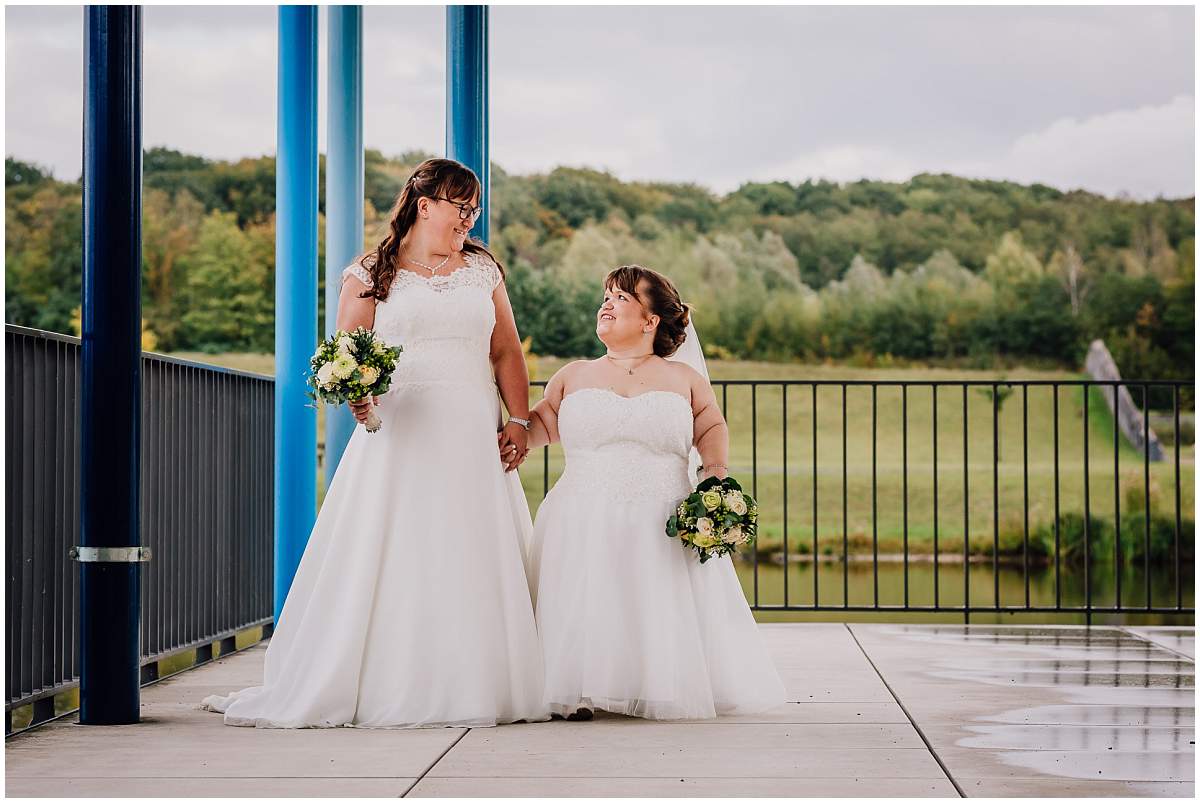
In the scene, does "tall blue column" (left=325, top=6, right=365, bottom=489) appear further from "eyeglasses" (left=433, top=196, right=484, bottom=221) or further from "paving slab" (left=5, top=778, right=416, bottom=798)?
"paving slab" (left=5, top=778, right=416, bottom=798)

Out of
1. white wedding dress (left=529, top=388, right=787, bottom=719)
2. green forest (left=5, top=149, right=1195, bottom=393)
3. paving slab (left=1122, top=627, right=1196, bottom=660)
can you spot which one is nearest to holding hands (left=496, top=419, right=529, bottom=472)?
white wedding dress (left=529, top=388, right=787, bottom=719)

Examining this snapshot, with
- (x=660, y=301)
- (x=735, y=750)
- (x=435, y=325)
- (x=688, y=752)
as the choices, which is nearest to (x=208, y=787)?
(x=688, y=752)

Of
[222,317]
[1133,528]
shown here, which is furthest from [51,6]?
[1133,528]

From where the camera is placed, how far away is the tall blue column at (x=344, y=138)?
5301 mm

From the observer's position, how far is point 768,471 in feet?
64.7

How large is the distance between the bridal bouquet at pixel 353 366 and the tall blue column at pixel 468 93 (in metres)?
1.99

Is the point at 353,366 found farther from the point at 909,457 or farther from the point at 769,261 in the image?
the point at 769,261

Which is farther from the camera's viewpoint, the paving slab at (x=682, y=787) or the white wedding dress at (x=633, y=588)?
the white wedding dress at (x=633, y=588)

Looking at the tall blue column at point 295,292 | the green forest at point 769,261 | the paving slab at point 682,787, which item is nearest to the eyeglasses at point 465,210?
the tall blue column at point 295,292

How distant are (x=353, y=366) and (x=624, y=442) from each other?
0.86m

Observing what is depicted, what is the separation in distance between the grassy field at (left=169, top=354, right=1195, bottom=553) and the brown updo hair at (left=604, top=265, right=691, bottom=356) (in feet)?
46.7

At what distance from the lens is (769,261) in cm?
2034

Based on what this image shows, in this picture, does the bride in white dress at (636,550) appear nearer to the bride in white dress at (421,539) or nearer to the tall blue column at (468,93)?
the bride in white dress at (421,539)

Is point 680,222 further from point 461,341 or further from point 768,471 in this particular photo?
point 461,341
